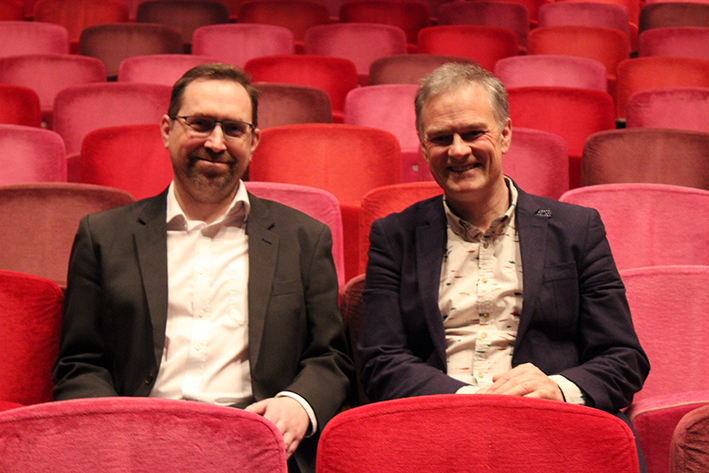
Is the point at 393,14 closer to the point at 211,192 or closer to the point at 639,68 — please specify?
the point at 639,68

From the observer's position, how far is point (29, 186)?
797 millimetres

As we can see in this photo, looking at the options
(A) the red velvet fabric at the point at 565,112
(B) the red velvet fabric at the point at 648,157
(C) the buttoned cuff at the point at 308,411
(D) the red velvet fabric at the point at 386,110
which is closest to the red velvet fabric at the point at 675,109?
(A) the red velvet fabric at the point at 565,112

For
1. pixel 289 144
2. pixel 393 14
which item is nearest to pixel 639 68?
pixel 393 14

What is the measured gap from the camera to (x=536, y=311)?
1.99ft

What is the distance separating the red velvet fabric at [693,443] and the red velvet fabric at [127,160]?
786 mm

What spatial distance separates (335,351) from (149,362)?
0.52 ft

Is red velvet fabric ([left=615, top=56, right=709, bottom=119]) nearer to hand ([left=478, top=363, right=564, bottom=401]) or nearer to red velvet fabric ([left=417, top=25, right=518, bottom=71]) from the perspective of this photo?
red velvet fabric ([left=417, top=25, right=518, bottom=71])

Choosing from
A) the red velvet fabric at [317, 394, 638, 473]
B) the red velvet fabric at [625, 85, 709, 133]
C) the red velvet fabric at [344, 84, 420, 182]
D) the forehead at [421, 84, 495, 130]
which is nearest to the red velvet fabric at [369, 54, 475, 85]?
the red velvet fabric at [344, 84, 420, 182]

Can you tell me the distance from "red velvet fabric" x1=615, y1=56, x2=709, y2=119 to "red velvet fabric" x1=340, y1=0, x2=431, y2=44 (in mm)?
680

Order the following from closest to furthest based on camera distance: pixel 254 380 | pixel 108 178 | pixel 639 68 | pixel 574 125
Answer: pixel 254 380 → pixel 108 178 → pixel 574 125 → pixel 639 68

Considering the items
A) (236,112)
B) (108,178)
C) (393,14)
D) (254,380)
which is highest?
(393,14)

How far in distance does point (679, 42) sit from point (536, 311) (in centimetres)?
146

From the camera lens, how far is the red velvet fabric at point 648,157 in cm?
104

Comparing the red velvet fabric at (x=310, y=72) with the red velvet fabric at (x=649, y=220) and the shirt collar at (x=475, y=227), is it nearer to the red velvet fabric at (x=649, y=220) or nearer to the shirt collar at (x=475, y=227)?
the red velvet fabric at (x=649, y=220)
